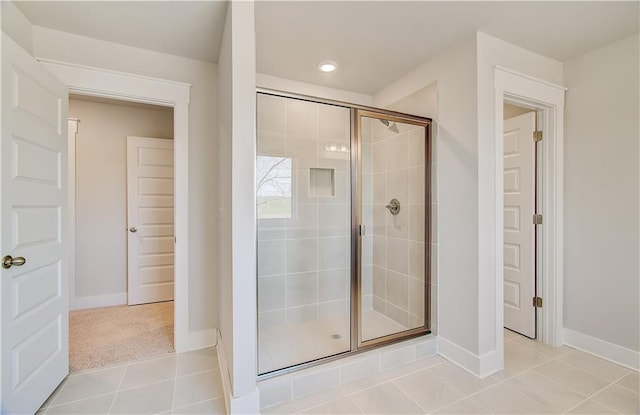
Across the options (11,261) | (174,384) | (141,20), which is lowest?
(174,384)

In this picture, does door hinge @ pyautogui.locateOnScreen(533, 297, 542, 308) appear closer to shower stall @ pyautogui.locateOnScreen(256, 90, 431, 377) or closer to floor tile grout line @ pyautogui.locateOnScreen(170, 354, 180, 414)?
shower stall @ pyautogui.locateOnScreen(256, 90, 431, 377)

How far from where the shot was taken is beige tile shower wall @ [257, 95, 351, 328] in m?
2.59

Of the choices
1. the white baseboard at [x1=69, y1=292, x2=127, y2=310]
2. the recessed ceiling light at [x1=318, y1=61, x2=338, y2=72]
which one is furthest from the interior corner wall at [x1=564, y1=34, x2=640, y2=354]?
the white baseboard at [x1=69, y1=292, x2=127, y2=310]

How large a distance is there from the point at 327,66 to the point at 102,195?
299 centimetres

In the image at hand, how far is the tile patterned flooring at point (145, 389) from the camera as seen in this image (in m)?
1.71

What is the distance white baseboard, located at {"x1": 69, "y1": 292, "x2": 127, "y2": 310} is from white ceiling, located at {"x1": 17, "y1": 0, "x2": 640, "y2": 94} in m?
2.78

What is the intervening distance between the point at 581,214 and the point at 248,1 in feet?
9.50

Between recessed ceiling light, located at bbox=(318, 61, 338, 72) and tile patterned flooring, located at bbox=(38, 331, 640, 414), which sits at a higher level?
recessed ceiling light, located at bbox=(318, 61, 338, 72)

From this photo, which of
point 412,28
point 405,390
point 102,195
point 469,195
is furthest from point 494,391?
point 102,195

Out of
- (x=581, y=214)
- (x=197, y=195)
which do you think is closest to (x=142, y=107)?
(x=197, y=195)

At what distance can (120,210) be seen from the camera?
3.56 metres

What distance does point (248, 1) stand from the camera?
5.31 ft

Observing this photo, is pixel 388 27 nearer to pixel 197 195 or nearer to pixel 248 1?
pixel 248 1

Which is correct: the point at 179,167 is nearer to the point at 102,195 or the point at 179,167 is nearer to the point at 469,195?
the point at 102,195
